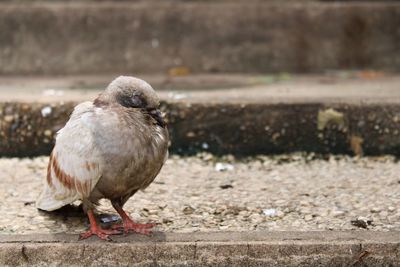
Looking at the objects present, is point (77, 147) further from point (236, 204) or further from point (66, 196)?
point (236, 204)

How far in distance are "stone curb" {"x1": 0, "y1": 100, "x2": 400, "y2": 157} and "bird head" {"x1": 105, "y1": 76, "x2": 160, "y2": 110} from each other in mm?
1650

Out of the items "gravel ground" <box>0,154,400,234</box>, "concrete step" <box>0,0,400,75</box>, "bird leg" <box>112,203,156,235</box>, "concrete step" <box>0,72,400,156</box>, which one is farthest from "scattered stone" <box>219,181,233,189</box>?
"concrete step" <box>0,0,400,75</box>

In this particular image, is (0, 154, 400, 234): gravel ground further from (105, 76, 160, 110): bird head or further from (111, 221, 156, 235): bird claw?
(105, 76, 160, 110): bird head

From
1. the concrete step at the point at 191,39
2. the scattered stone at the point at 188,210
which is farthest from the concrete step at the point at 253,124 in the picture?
the concrete step at the point at 191,39

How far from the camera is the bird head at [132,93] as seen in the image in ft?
11.9

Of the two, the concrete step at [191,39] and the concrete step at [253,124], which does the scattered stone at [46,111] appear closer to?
the concrete step at [253,124]

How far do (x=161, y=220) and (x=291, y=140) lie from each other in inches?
65.0

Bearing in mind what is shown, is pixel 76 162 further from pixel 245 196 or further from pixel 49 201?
pixel 245 196

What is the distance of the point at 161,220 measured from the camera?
12.9ft

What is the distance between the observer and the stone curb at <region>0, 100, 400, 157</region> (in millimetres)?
5285

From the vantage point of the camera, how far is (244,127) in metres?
5.35

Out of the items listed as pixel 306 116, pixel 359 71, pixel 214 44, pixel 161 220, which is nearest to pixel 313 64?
pixel 359 71

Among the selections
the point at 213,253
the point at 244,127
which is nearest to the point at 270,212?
the point at 213,253

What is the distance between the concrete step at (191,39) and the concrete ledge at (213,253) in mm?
3990
